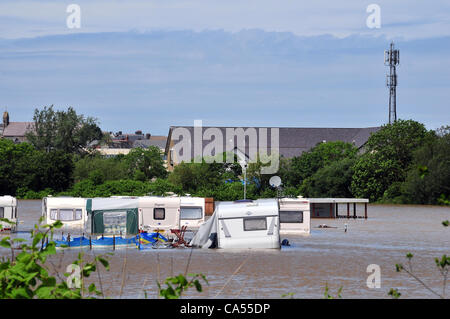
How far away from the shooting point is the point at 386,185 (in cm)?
10181

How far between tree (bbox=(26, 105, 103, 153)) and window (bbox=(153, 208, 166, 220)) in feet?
323

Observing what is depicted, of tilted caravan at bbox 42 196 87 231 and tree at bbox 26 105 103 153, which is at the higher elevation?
tree at bbox 26 105 103 153

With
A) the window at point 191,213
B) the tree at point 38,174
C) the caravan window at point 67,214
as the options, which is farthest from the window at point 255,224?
the tree at point 38,174

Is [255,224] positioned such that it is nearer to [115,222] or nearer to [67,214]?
[115,222]

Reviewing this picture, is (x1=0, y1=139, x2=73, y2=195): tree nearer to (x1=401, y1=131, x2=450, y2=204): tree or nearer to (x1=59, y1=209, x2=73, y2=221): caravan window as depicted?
(x1=401, y1=131, x2=450, y2=204): tree

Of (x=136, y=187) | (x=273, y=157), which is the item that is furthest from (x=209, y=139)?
(x=136, y=187)

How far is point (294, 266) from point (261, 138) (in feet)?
377

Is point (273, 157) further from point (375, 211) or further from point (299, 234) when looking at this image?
point (299, 234)

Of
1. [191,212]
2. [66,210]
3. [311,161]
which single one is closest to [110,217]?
[66,210]

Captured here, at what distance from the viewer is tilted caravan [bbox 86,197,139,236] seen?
44438 mm

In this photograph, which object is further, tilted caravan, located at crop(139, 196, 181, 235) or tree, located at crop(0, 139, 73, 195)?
tree, located at crop(0, 139, 73, 195)

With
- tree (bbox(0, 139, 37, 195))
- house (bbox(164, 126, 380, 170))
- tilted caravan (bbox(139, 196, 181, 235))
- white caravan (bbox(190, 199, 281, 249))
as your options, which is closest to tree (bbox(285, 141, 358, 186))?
house (bbox(164, 126, 380, 170))

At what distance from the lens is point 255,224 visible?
36.2 m
